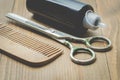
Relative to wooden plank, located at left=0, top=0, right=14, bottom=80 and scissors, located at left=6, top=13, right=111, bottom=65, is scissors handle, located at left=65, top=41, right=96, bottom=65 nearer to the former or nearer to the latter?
scissors, located at left=6, top=13, right=111, bottom=65

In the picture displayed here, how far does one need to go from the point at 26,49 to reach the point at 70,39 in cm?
12

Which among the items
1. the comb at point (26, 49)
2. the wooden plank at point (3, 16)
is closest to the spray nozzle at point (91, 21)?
the comb at point (26, 49)

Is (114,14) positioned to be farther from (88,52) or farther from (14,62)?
(14,62)

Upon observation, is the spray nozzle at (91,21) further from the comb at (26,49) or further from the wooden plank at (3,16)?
the wooden plank at (3,16)

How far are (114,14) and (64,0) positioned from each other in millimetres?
176

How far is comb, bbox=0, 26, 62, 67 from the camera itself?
0.70 m

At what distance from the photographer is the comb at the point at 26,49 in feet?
2.30

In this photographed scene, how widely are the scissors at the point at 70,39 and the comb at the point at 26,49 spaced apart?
0.03 metres

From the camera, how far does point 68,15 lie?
0.80m

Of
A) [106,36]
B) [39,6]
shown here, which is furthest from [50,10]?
[106,36]

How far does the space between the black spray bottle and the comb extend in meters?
0.09

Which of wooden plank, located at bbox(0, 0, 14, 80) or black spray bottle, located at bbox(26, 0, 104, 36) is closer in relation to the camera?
wooden plank, located at bbox(0, 0, 14, 80)

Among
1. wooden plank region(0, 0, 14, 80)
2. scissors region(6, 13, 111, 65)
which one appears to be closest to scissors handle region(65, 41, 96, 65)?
scissors region(6, 13, 111, 65)

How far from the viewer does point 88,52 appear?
73 cm
